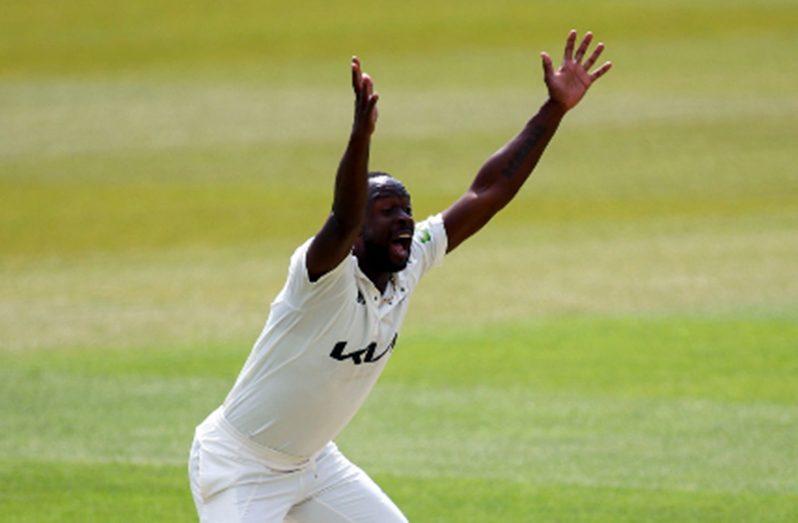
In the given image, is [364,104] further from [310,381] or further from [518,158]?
[518,158]

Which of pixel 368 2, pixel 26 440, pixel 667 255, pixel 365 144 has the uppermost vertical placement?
pixel 368 2

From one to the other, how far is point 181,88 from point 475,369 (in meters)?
19.0

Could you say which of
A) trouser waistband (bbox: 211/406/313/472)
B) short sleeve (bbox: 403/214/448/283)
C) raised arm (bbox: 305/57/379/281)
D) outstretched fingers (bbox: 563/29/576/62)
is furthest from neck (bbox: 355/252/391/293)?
outstretched fingers (bbox: 563/29/576/62)

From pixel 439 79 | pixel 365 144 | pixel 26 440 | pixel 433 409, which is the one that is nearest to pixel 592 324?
pixel 433 409

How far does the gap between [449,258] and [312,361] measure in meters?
14.1

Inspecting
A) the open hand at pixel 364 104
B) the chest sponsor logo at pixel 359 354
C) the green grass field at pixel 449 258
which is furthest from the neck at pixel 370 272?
the green grass field at pixel 449 258

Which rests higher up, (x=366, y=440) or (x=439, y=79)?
(x=439, y=79)

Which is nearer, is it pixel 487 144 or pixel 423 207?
pixel 423 207

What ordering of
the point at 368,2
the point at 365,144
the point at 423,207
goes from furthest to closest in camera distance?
the point at 368,2 < the point at 423,207 < the point at 365,144

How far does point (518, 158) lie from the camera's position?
8.43m

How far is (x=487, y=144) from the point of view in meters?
28.2

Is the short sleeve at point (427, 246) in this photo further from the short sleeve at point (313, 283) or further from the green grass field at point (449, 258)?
the green grass field at point (449, 258)

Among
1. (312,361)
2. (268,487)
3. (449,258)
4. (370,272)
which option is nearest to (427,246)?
(370,272)

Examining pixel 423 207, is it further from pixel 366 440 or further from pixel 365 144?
pixel 365 144
